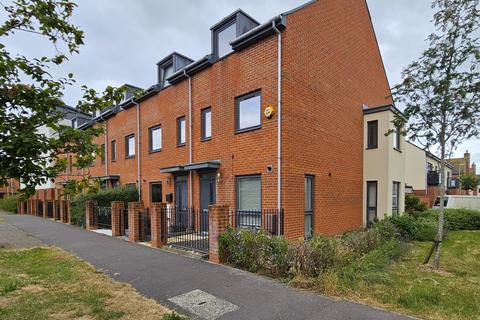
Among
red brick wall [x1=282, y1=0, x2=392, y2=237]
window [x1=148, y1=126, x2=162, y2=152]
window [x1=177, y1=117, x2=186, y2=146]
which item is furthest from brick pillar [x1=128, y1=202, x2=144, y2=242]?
red brick wall [x1=282, y1=0, x2=392, y2=237]

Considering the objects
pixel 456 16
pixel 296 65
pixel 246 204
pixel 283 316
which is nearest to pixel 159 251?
pixel 246 204

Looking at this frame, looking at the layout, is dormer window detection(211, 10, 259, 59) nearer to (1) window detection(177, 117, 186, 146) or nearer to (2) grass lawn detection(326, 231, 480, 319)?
(1) window detection(177, 117, 186, 146)

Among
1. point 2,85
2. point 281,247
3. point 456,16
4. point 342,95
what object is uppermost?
point 456,16

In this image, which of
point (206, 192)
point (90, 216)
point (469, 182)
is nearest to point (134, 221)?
point (206, 192)

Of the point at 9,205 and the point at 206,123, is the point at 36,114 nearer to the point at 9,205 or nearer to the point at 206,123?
the point at 206,123

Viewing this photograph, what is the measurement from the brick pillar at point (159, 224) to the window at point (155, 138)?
595 centimetres

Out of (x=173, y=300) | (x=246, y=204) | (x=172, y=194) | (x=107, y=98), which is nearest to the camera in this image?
(x=107, y=98)

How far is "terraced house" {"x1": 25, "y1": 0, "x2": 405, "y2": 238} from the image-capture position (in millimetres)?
9648

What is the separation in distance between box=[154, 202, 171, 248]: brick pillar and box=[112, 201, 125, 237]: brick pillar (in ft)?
10.5

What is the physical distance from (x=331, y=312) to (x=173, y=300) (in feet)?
8.94

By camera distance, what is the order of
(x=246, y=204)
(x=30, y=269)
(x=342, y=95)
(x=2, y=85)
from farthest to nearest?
1. (x=342, y=95)
2. (x=246, y=204)
3. (x=30, y=269)
4. (x=2, y=85)

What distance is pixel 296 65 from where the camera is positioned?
32.6 feet

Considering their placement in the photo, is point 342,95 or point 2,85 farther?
point 342,95

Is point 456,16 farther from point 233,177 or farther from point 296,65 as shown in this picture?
point 233,177
